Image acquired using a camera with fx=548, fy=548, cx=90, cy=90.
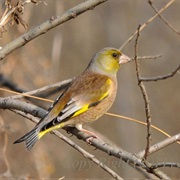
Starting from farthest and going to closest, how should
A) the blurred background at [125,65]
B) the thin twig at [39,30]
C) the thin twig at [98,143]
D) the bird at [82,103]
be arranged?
the blurred background at [125,65] < the bird at [82,103] < the thin twig at [39,30] < the thin twig at [98,143]

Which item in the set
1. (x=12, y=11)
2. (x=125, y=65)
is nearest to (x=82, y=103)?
(x=12, y=11)

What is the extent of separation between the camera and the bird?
13.4 ft

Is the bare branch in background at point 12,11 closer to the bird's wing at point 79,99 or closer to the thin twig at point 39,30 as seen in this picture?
the thin twig at point 39,30

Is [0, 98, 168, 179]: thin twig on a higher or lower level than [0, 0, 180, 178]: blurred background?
lower

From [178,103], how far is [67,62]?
2.47 m

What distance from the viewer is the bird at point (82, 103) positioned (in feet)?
13.4

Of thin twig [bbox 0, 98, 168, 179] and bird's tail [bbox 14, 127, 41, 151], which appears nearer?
thin twig [bbox 0, 98, 168, 179]

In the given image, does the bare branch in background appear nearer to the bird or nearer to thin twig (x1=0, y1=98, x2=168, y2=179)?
thin twig (x1=0, y1=98, x2=168, y2=179)

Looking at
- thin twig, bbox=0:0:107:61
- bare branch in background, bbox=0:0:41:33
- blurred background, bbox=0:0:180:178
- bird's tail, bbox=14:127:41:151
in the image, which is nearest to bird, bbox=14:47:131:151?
bird's tail, bbox=14:127:41:151

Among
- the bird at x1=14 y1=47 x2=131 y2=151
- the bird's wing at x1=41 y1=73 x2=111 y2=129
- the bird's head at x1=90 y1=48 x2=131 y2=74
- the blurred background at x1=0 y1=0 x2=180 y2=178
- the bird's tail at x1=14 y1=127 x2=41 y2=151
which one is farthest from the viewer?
the blurred background at x1=0 y1=0 x2=180 y2=178

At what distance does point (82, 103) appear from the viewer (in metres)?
4.50

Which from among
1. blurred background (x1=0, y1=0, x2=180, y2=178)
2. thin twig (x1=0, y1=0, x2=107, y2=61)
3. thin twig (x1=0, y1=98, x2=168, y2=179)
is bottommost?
thin twig (x1=0, y1=98, x2=168, y2=179)

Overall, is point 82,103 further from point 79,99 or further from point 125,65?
point 125,65

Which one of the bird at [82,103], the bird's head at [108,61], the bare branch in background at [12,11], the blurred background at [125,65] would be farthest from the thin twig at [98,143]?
the blurred background at [125,65]
